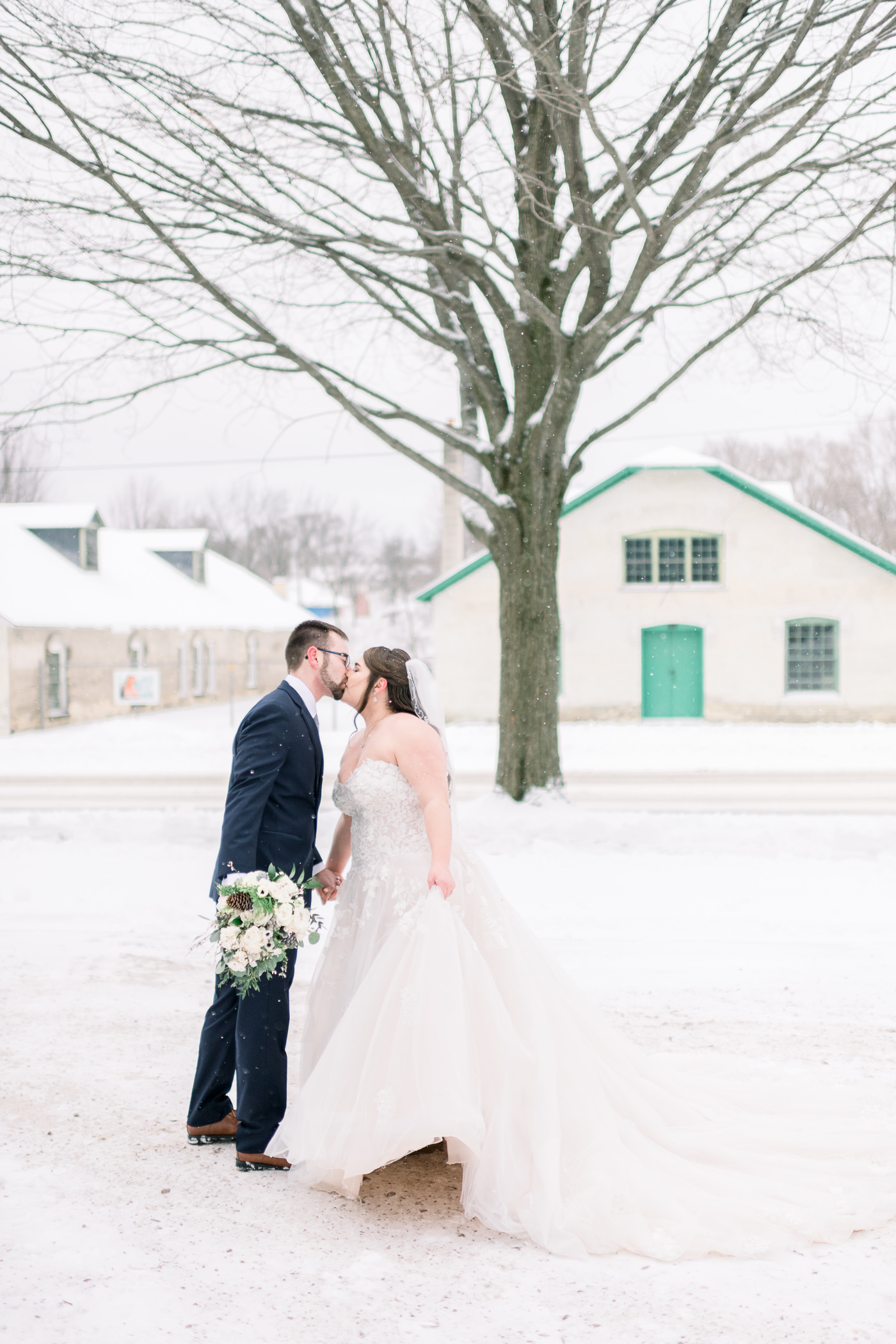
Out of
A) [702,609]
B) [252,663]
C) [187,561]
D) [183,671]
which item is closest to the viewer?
Result: [702,609]

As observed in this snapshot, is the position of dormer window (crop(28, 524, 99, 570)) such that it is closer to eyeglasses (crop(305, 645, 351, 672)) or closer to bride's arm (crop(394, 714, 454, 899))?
eyeglasses (crop(305, 645, 351, 672))

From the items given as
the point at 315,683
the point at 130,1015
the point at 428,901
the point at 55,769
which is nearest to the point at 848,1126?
the point at 428,901

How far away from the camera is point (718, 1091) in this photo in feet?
15.4

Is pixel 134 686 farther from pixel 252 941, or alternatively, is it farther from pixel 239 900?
pixel 252 941

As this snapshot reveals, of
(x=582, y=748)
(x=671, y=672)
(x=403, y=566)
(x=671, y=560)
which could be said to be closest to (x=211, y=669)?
(x=671, y=672)

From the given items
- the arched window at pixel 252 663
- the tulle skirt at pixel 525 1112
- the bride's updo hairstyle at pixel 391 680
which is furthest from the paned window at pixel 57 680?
the tulle skirt at pixel 525 1112

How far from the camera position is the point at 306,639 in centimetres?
458

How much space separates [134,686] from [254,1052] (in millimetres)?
27841

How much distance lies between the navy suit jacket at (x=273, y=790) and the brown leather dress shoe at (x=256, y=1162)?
0.97m

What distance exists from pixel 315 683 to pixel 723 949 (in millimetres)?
4301

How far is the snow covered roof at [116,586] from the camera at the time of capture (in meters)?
29.8

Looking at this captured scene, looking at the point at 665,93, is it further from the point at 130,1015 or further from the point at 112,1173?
the point at 112,1173

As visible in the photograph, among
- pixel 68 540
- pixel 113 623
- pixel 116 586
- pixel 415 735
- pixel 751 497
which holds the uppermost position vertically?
pixel 751 497

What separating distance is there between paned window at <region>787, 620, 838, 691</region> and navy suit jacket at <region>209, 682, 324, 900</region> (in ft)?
83.4
